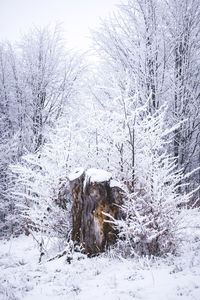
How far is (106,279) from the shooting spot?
2.81 meters

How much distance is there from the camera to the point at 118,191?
3686mm

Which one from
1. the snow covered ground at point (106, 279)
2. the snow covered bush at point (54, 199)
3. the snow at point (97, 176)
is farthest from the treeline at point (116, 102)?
the snow covered ground at point (106, 279)

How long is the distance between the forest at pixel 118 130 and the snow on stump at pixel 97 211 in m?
0.06

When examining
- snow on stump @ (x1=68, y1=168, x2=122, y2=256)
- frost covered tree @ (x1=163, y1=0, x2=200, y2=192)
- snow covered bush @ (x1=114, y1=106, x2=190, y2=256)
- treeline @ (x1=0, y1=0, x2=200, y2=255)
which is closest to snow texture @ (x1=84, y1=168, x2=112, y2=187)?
snow on stump @ (x1=68, y1=168, x2=122, y2=256)

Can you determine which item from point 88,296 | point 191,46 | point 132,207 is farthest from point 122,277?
point 191,46

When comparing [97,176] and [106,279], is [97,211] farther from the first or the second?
[106,279]

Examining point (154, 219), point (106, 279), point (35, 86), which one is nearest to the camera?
point (106, 279)

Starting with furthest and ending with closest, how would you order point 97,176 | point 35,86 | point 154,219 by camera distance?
point 35,86
point 97,176
point 154,219

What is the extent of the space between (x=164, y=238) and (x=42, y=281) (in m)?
1.77

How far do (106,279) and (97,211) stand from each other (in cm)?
98

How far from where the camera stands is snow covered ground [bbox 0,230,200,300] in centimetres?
233

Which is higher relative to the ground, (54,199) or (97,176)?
(97,176)

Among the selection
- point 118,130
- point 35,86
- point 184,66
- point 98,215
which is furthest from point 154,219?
point 35,86

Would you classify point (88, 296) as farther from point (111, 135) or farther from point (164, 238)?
point (111, 135)
